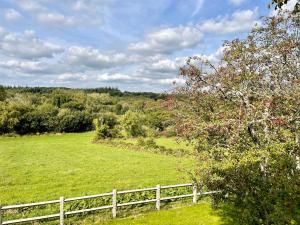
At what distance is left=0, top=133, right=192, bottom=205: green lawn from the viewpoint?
66.4ft

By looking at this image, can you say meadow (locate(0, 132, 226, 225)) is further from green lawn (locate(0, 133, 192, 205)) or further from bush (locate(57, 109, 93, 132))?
bush (locate(57, 109, 93, 132))

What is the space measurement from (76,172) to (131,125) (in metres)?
27.2

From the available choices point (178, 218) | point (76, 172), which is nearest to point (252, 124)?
point (178, 218)

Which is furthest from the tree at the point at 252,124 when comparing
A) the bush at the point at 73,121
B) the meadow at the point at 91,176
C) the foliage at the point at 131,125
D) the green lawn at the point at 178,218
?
the bush at the point at 73,121

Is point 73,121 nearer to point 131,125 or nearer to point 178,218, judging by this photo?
point 131,125

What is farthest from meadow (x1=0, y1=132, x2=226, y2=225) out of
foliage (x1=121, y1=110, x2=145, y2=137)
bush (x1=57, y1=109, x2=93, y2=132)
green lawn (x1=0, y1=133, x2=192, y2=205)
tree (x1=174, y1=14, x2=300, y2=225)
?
bush (x1=57, y1=109, x2=93, y2=132)

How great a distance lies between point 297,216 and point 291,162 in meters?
1.24

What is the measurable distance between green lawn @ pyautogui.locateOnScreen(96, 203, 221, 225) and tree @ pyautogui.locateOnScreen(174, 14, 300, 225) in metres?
1.29

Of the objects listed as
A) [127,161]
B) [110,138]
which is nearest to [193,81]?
[127,161]

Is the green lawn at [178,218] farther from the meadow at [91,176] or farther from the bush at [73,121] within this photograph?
the bush at [73,121]

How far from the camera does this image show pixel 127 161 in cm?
3322

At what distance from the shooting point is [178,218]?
1388 centimetres

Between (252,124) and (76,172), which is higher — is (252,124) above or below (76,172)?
above

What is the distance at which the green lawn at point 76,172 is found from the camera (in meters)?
20.2
